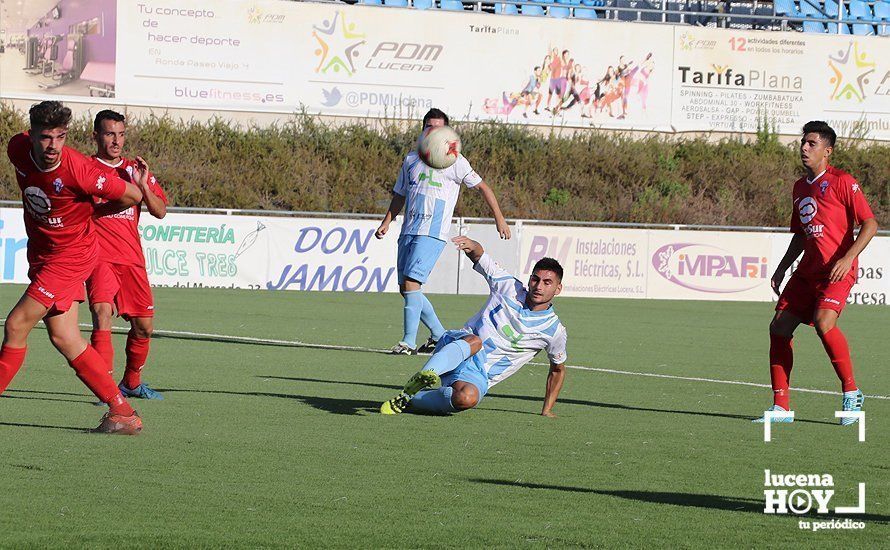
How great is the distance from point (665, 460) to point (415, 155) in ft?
21.0

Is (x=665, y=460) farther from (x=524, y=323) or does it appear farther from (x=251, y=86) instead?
(x=251, y=86)

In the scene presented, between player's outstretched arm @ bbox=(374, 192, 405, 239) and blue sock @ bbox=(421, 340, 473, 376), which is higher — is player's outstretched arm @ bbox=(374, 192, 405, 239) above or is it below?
above

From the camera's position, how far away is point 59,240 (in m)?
7.34

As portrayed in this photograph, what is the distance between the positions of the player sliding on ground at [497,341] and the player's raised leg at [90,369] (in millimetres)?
1820

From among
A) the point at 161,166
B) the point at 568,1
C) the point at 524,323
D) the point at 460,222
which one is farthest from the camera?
the point at 568,1

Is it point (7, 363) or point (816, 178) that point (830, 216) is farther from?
point (7, 363)

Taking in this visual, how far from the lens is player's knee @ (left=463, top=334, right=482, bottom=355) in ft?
28.5

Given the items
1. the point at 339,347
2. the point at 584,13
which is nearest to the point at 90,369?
the point at 339,347

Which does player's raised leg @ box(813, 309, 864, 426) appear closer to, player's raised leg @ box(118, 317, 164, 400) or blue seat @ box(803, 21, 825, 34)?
player's raised leg @ box(118, 317, 164, 400)

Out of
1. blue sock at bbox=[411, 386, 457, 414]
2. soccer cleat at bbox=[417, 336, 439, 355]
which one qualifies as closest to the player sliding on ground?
blue sock at bbox=[411, 386, 457, 414]

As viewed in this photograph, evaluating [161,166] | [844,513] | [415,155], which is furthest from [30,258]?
[161,166]

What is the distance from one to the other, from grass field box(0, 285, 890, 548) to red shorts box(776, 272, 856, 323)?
78cm

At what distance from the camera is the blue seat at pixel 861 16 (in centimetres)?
4450

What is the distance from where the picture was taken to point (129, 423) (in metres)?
7.45
